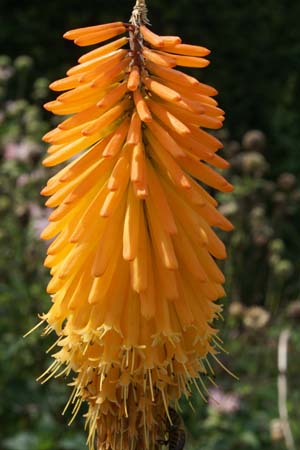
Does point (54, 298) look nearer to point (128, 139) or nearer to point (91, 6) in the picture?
point (128, 139)

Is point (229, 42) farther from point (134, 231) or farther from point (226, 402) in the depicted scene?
point (134, 231)

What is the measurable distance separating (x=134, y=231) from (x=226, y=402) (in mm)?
3384

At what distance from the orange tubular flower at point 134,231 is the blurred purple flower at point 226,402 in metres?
2.98

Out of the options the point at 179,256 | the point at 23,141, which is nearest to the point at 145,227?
the point at 179,256

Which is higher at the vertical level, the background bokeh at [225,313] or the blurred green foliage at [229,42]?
the blurred green foliage at [229,42]

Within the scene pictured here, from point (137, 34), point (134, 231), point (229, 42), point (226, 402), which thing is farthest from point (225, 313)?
point (229, 42)

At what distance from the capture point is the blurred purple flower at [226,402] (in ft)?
17.8

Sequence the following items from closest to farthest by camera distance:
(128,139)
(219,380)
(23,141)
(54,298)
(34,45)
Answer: (128,139) → (54,298) → (219,380) → (23,141) → (34,45)

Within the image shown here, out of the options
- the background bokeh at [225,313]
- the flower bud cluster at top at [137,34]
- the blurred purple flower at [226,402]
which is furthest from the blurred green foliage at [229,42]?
the flower bud cluster at top at [137,34]

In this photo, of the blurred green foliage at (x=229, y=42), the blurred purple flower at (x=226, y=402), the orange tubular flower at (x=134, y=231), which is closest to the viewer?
the orange tubular flower at (x=134, y=231)

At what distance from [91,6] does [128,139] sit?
33.2 ft

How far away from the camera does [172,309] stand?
2484mm

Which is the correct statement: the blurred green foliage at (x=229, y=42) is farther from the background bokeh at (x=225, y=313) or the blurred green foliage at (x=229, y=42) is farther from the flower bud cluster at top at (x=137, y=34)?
the flower bud cluster at top at (x=137, y=34)

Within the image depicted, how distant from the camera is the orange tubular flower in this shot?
238 centimetres
